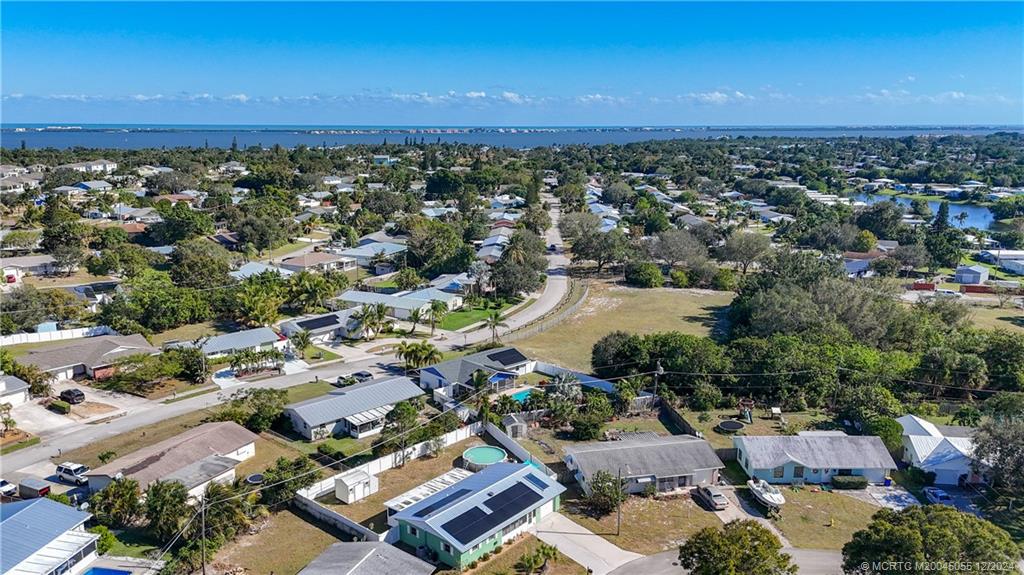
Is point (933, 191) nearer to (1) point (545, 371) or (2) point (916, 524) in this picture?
(1) point (545, 371)

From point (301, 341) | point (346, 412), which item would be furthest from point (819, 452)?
point (301, 341)

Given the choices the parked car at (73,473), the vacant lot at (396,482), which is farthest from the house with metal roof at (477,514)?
the parked car at (73,473)

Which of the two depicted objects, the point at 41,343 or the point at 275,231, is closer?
the point at 41,343

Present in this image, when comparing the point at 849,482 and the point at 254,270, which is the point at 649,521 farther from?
the point at 254,270

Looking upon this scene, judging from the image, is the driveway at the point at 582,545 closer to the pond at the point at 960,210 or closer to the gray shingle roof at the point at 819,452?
the gray shingle roof at the point at 819,452

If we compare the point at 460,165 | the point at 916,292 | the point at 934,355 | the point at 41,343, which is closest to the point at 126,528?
the point at 41,343

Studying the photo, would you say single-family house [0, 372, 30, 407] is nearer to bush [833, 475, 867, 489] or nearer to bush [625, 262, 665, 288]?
bush [833, 475, 867, 489]
